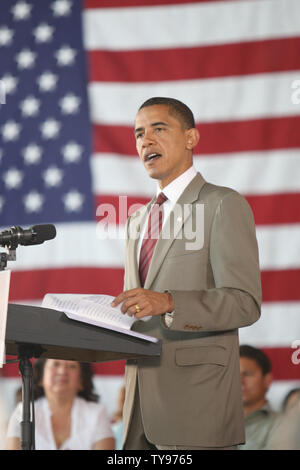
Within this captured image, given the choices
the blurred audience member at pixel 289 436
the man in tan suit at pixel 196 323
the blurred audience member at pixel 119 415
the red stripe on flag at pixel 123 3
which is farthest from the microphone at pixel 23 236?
the red stripe on flag at pixel 123 3

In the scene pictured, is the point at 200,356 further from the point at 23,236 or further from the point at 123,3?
the point at 123,3

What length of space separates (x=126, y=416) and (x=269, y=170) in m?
2.37

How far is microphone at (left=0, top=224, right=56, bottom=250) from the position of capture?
151 cm

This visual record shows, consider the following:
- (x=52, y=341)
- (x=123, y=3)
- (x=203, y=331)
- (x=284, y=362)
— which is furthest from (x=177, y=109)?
(x=123, y=3)

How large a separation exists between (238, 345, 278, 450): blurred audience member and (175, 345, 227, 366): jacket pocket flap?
176 centimetres

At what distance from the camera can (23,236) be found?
1532 millimetres

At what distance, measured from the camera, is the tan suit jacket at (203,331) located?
5.79 ft

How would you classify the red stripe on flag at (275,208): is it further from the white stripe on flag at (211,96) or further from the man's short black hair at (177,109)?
the man's short black hair at (177,109)

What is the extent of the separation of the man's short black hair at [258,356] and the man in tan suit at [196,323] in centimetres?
193

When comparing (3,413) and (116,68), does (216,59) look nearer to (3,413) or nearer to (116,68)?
(116,68)

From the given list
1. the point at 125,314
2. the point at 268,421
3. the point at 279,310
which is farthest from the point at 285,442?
the point at 279,310

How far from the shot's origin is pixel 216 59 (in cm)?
411
